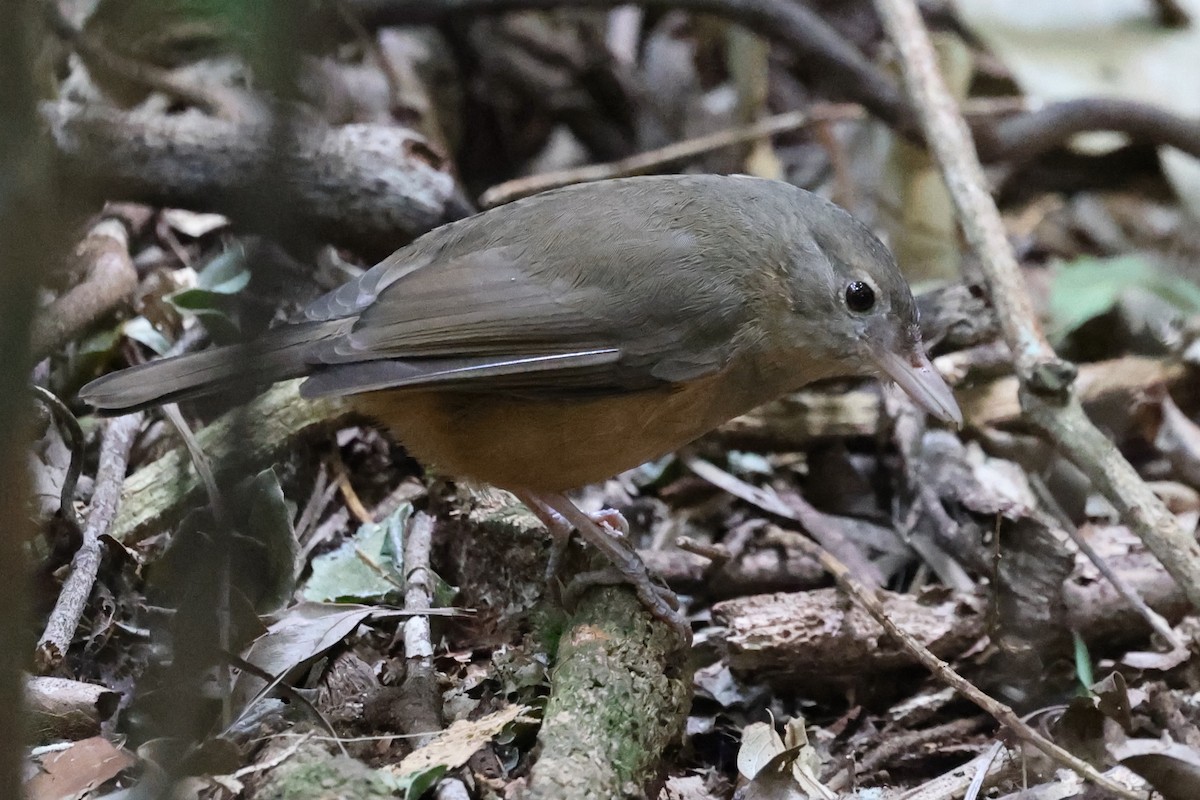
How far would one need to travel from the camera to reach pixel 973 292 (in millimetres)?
3898

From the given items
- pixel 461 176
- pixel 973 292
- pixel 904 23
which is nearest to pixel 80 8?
pixel 461 176

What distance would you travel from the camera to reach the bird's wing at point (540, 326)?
8.94ft

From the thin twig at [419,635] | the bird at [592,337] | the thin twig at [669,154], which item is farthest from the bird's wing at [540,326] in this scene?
the thin twig at [669,154]

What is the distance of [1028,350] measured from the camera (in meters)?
3.34

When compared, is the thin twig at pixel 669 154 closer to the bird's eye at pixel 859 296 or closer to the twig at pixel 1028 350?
the twig at pixel 1028 350

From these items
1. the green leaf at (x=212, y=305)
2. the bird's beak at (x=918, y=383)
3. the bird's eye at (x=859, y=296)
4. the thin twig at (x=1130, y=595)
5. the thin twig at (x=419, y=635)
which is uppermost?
the bird's eye at (x=859, y=296)

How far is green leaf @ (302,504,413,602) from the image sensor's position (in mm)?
3004

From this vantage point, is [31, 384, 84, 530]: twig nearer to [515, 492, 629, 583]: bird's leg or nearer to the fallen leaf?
the fallen leaf

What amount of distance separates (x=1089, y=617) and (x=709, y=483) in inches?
50.9

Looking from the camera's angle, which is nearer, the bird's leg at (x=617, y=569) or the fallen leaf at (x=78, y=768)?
the fallen leaf at (x=78, y=768)

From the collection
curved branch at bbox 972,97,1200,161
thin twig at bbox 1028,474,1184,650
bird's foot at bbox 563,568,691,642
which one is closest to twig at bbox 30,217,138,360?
bird's foot at bbox 563,568,691,642

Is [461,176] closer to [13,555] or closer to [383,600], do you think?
[383,600]

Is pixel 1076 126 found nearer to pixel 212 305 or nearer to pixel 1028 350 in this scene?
pixel 1028 350

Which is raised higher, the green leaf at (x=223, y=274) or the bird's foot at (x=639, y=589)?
the green leaf at (x=223, y=274)
